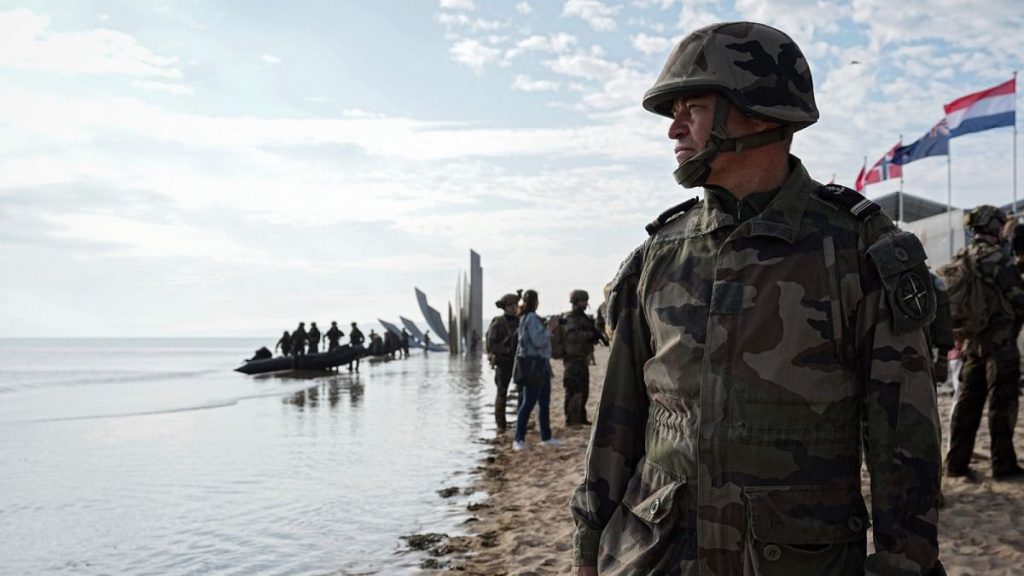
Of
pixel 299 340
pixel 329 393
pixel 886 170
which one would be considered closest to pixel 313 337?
pixel 299 340

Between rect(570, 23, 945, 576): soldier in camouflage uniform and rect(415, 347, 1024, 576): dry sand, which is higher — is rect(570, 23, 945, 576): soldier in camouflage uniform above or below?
above

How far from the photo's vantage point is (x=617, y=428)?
2055 mm

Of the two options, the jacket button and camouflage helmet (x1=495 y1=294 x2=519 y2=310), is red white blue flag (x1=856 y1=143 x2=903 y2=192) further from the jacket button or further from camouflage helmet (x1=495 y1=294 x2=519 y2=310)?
the jacket button

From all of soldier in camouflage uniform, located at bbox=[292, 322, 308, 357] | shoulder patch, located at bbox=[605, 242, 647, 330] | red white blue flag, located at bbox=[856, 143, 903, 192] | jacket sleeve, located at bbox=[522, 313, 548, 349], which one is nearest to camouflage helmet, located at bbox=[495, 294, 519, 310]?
jacket sleeve, located at bbox=[522, 313, 548, 349]

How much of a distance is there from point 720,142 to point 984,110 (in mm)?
19978

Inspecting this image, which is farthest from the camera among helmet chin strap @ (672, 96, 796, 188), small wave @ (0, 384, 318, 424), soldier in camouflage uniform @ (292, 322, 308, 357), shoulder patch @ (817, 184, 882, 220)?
soldier in camouflage uniform @ (292, 322, 308, 357)

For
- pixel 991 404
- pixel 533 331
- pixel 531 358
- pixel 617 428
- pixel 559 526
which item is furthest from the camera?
pixel 533 331

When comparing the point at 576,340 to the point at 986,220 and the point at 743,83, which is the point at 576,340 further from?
the point at 743,83

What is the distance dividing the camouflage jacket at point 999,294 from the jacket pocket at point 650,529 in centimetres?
525

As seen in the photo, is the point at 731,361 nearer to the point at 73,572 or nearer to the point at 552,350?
the point at 73,572

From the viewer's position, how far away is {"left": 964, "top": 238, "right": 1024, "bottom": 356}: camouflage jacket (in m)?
6.08

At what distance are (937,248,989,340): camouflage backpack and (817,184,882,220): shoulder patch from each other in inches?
195

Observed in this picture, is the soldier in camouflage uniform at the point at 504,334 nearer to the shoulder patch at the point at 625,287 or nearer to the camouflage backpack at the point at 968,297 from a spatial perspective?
the camouflage backpack at the point at 968,297

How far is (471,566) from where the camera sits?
5.54 metres
